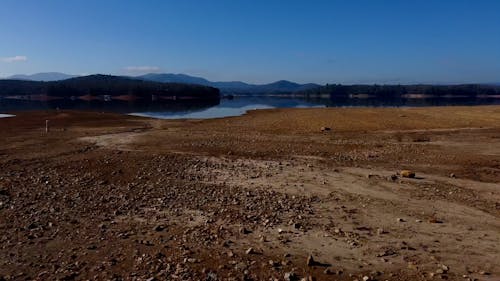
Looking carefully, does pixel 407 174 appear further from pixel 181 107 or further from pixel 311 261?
pixel 181 107

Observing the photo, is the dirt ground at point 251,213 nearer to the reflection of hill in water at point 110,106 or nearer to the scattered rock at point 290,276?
the scattered rock at point 290,276

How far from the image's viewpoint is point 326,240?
427 inches

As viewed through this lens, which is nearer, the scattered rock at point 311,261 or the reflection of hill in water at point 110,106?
the scattered rock at point 311,261

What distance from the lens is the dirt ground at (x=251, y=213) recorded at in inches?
372

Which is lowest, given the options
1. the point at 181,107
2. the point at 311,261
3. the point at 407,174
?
the point at 181,107

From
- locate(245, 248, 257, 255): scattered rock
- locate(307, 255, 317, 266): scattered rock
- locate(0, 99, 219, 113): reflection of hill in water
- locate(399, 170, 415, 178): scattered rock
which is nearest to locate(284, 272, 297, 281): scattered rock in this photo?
locate(307, 255, 317, 266): scattered rock

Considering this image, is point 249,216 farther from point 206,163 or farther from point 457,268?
point 206,163

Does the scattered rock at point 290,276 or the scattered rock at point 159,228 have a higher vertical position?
the scattered rock at point 159,228

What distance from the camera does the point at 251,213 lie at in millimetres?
12938

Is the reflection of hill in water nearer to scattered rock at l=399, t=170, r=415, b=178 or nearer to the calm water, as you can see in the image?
the calm water

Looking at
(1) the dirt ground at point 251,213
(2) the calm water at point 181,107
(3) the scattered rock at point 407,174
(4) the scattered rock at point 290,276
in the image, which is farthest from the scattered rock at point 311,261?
(2) the calm water at point 181,107

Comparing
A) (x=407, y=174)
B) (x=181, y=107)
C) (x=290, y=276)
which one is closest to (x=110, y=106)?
(x=181, y=107)

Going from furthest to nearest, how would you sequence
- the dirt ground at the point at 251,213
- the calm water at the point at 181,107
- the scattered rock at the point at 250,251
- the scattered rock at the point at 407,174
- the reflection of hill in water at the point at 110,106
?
the reflection of hill in water at the point at 110,106 < the calm water at the point at 181,107 < the scattered rock at the point at 407,174 < the scattered rock at the point at 250,251 < the dirt ground at the point at 251,213

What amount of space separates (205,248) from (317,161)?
11884 mm
